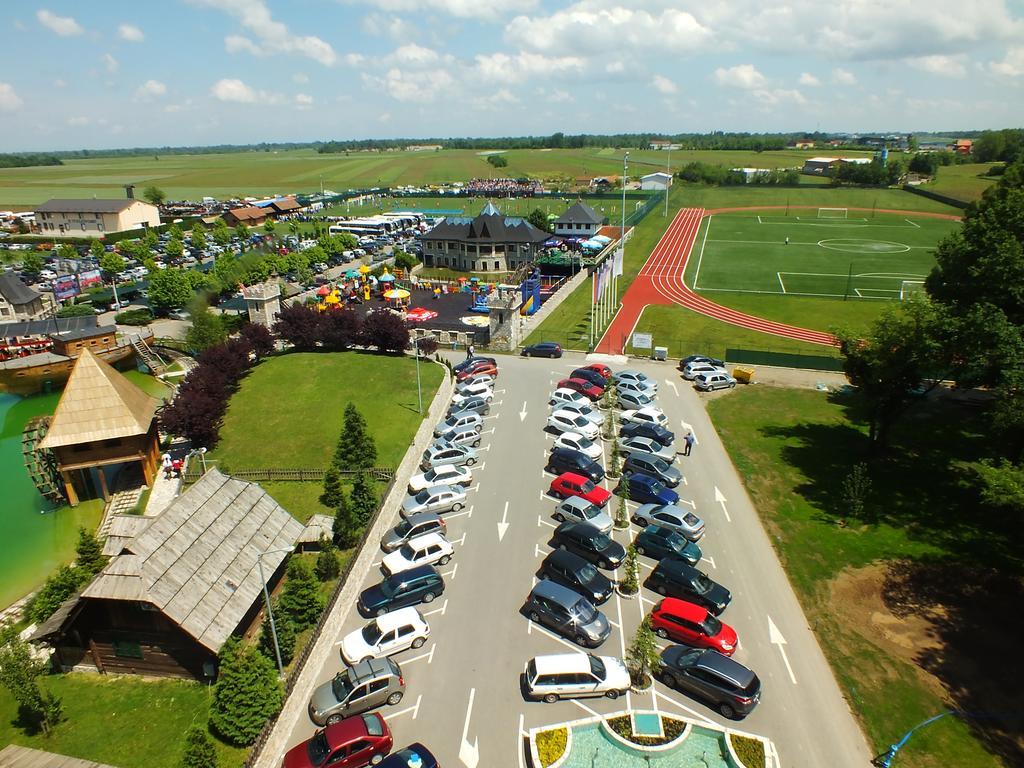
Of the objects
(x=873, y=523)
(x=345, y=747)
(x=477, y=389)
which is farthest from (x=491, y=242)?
(x=345, y=747)

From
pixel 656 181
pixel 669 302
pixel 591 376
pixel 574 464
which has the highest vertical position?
pixel 656 181

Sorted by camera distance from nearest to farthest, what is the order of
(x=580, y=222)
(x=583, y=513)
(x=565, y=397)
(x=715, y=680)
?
(x=715, y=680) → (x=583, y=513) → (x=565, y=397) → (x=580, y=222)

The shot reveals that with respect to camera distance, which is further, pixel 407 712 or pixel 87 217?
pixel 87 217

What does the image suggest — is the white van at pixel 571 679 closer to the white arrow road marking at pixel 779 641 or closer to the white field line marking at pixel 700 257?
the white arrow road marking at pixel 779 641

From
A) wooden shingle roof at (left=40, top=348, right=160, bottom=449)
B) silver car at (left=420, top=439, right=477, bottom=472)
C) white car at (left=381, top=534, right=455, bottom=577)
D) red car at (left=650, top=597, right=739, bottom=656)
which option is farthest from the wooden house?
red car at (left=650, top=597, right=739, bottom=656)

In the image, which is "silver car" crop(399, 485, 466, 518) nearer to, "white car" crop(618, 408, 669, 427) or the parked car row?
the parked car row

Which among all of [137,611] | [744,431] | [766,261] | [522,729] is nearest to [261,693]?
[137,611]

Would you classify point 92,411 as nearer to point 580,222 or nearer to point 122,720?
point 122,720
